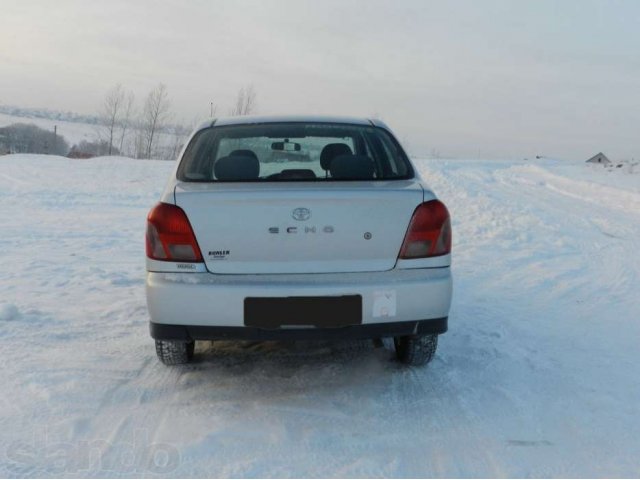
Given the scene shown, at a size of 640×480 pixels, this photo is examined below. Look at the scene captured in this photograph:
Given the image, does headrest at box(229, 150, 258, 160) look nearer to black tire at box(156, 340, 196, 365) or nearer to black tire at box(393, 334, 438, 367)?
black tire at box(156, 340, 196, 365)

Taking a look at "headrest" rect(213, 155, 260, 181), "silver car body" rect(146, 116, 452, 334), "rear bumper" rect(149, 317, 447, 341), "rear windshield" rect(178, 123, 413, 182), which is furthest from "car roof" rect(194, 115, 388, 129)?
"rear bumper" rect(149, 317, 447, 341)

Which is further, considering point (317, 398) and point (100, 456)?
point (317, 398)

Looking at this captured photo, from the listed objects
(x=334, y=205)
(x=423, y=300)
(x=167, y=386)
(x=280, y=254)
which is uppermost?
(x=334, y=205)

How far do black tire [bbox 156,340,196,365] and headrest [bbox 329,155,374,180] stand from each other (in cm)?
132

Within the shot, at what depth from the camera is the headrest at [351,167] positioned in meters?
3.30

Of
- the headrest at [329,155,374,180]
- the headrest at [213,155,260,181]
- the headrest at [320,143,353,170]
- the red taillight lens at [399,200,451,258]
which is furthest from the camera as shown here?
the headrest at [320,143,353,170]

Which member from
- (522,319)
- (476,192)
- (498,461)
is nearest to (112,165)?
(476,192)

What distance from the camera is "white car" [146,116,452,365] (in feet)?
8.98

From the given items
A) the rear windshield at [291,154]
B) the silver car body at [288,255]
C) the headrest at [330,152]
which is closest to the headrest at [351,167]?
the rear windshield at [291,154]

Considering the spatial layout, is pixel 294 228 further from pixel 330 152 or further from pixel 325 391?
pixel 330 152

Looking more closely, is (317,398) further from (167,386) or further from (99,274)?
(99,274)

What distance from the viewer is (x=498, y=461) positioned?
246 centimetres

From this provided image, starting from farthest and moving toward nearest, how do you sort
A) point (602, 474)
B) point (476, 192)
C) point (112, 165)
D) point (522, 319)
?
point (112, 165), point (476, 192), point (522, 319), point (602, 474)

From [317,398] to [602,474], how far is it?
4.49ft
